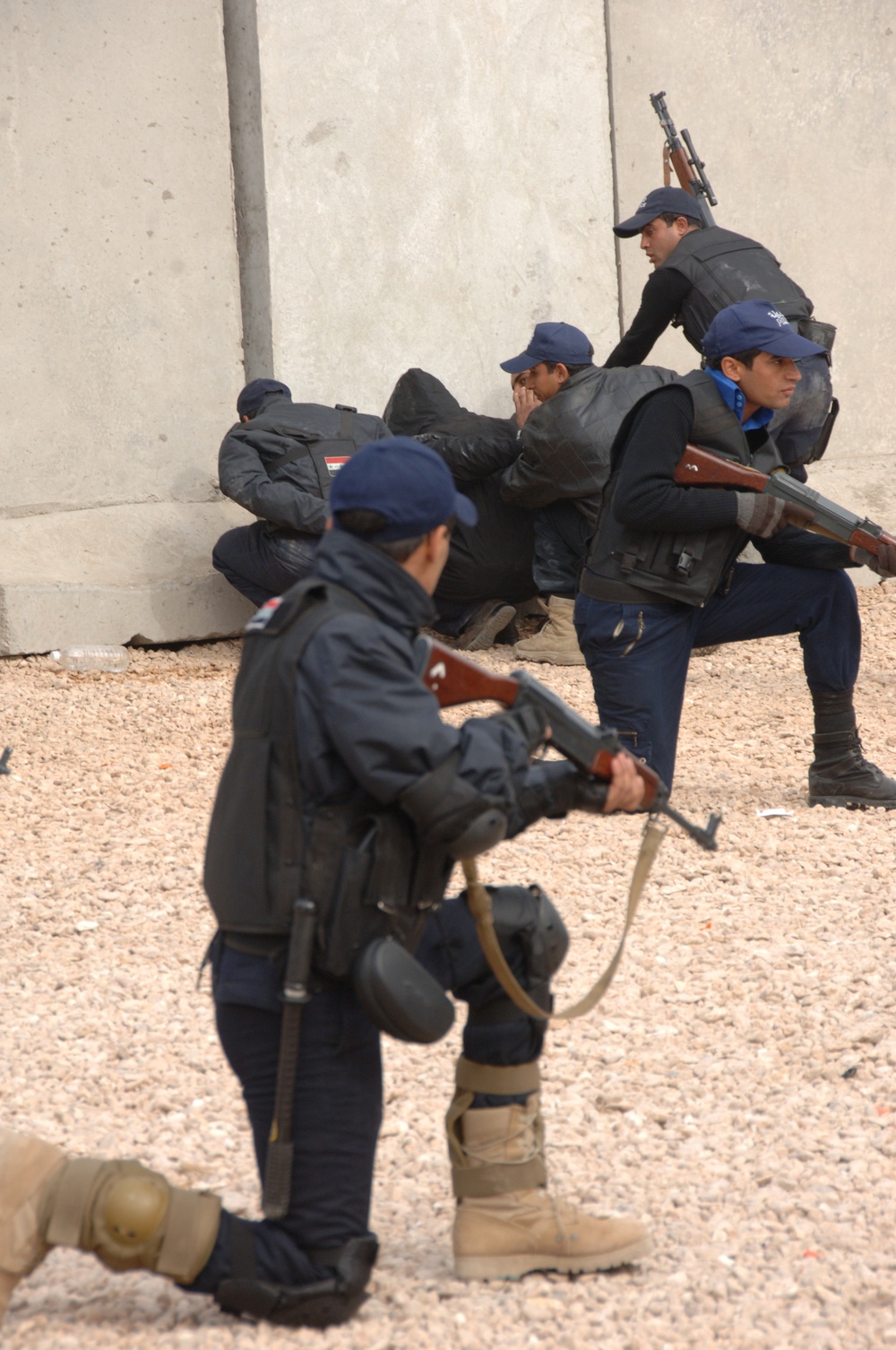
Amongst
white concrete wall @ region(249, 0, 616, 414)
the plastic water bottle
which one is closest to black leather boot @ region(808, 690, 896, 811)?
the plastic water bottle

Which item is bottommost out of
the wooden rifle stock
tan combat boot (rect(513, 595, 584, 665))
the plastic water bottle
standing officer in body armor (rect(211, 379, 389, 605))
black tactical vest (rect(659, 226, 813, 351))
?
the plastic water bottle

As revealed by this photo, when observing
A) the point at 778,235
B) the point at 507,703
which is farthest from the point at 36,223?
the point at 507,703

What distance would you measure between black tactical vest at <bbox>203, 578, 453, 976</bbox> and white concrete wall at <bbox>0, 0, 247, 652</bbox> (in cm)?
493

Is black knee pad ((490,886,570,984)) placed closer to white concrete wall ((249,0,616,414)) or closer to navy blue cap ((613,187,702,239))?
navy blue cap ((613,187,702,239))

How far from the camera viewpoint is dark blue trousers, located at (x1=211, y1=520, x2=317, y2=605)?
6953mm

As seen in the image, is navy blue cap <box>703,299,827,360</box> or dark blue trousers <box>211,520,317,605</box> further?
dark blue trousers <box>211,520,317,605</box>

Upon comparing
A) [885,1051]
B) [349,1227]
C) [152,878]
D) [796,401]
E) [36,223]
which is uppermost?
[36,223]

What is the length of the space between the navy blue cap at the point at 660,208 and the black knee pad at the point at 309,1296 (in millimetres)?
5312

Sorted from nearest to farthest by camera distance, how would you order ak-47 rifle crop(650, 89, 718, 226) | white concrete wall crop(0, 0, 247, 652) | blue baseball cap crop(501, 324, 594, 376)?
blue baseball cap crop(501, 324, 594, 376)
white concrete wall crop(0, 0, 247, 652)
ak-47 rifle crop(650, 89, 718, 226)

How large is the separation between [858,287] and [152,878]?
648 centimetres

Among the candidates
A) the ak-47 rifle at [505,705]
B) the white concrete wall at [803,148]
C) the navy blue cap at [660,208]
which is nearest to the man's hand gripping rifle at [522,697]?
the ak-47 rifle at [505,705]

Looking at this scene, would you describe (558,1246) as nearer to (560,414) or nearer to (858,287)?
(560,414)

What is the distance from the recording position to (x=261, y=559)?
705cm

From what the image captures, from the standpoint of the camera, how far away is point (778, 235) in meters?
8.88
